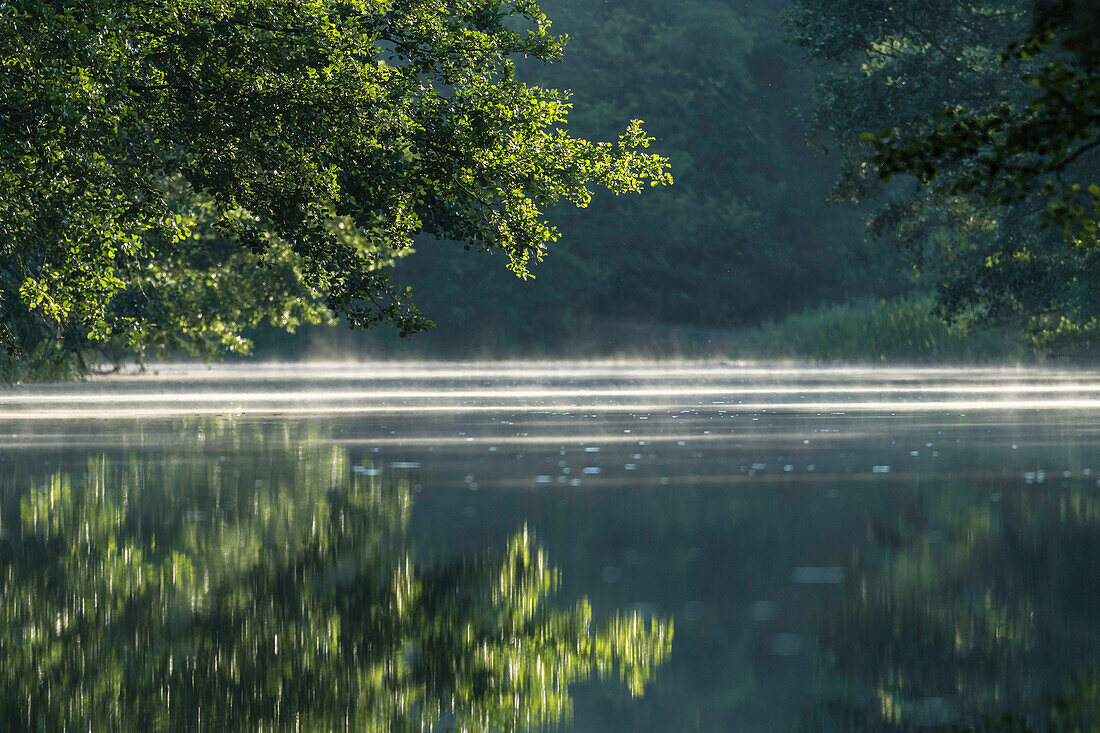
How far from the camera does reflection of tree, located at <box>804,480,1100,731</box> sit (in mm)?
7770

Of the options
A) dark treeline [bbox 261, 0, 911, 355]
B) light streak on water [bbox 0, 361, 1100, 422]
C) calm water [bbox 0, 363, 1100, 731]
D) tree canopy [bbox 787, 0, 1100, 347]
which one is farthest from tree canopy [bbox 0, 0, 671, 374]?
dark treeline [bbox 261, 0, 911, 355]

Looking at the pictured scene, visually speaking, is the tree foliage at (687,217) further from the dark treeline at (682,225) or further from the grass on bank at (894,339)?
the grass on bank at (894,339)

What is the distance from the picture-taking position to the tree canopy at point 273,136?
19.4m

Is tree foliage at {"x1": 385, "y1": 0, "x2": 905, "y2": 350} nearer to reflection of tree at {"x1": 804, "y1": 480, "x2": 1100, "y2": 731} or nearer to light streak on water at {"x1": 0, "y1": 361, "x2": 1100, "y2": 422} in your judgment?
light streak on water at {"x1": 0, "y1": 361, "x2": 1100, "y2": 422}

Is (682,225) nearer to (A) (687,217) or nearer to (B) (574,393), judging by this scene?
(A) (687,217)

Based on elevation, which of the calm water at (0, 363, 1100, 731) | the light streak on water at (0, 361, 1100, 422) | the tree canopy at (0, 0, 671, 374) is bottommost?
the light streak on water at (0, 361, 1100, 422)

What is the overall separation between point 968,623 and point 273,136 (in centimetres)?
1476

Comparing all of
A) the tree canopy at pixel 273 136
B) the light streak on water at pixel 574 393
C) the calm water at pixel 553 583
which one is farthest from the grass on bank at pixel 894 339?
the calm water at pixel 553 583

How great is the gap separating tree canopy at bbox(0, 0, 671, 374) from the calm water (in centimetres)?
285

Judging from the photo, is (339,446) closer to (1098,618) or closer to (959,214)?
(1098,618)

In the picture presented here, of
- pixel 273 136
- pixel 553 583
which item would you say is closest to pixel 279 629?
pixel 553 583

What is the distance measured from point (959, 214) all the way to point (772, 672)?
4495 cm

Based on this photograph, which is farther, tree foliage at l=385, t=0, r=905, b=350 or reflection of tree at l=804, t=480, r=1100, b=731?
tree foliage at l=385, t=0, r=905, b=350

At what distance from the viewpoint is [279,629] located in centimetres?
985
